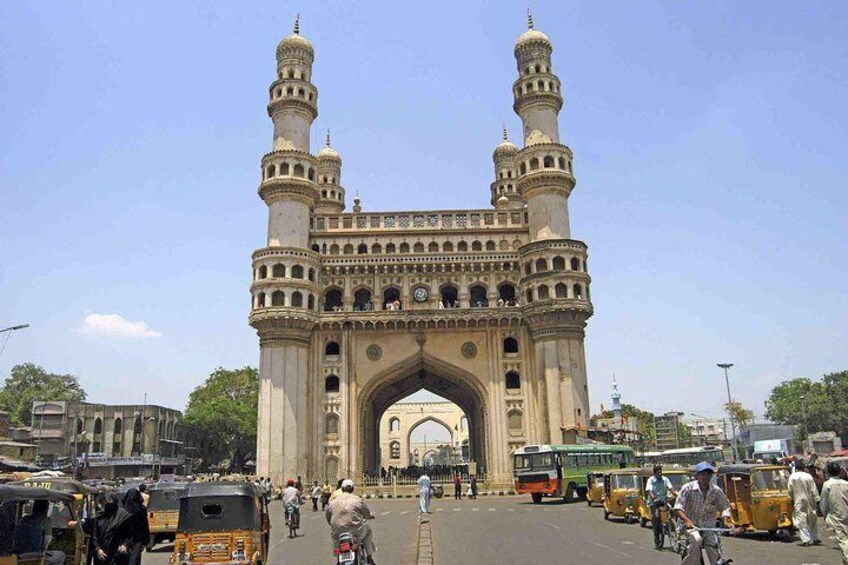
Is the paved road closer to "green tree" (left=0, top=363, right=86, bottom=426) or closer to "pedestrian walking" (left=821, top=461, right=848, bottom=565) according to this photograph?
"pedestrian walking" (left=821, top=461, right=848, bottom=565)

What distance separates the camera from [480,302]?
161ft

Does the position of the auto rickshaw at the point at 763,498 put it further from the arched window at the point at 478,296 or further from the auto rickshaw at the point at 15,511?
the arched window at the point at 478,296

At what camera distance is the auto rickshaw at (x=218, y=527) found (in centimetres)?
1192

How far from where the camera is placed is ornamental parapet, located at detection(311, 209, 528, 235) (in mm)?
49219

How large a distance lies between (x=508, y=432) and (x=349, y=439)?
10.0 m

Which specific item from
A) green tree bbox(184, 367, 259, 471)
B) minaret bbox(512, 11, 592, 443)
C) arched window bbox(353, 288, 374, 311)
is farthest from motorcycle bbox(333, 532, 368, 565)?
Answer: green tree bbox(184, 367, 259, 471)

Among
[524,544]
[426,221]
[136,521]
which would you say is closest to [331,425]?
[426,221]

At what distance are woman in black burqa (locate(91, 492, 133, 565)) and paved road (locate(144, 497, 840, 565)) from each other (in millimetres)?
5433

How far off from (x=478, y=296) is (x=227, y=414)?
32209 mm

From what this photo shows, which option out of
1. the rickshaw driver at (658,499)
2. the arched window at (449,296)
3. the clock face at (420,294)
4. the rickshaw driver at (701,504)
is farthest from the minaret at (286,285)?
the rickshaw driver at (701,504)

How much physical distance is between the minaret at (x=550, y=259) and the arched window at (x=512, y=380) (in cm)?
227

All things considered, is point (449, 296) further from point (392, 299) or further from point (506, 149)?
point (506, 149)

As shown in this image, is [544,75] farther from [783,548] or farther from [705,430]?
[705,430]

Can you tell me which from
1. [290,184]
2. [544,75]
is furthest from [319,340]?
[544,75]
